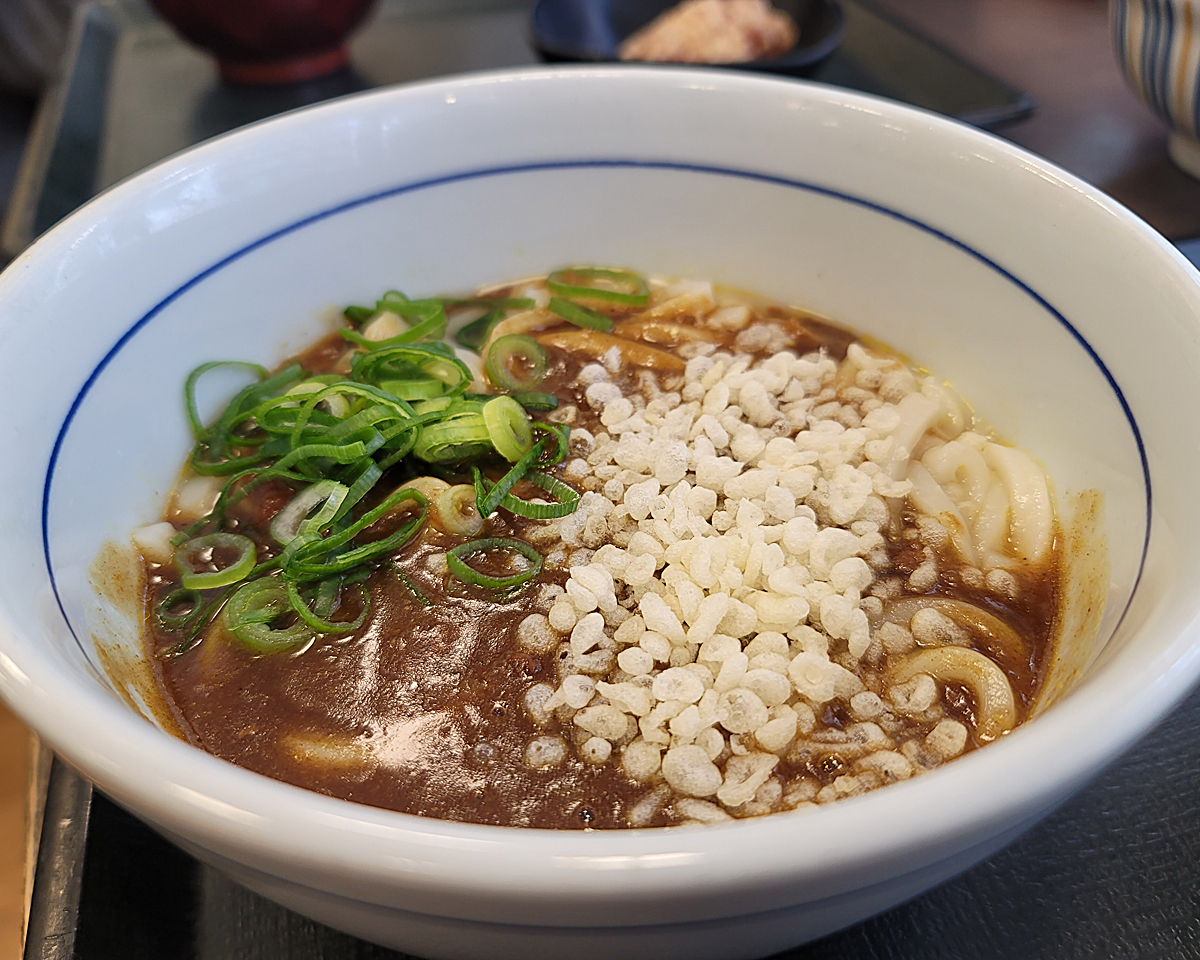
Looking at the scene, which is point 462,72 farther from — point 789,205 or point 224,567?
point 224,567

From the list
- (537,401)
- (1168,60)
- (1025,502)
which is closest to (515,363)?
(537,401)

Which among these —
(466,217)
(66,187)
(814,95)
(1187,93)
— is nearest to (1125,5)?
(1187,93)

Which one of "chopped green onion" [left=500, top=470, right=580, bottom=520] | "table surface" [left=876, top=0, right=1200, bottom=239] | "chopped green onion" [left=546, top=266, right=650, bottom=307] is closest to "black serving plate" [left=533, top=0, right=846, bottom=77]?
"table surface" [left=876, top=0, right=1200, bottom=239]

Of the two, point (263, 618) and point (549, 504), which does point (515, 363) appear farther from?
point (263, 618)

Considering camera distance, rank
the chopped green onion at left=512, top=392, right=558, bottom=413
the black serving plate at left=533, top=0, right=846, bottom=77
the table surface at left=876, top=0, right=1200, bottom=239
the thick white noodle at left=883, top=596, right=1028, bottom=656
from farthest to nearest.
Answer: the black serving plate at left=533, top=0, right=846, bottom=77 < the table surface at left=876, top=0, right=1200, bottom=239 < the chopped green onion at left=512, top=392, right=558, bottom=413 < the thick white noodle at left=883, top=596, right=1028, bottom=656

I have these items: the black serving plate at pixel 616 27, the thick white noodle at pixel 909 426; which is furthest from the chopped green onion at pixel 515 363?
the black serving plate at pixel 616 27

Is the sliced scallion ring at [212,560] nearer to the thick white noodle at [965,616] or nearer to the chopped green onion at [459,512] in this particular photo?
the chopped green onion at [459,512]

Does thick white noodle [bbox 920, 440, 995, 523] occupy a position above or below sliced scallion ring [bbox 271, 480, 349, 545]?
above

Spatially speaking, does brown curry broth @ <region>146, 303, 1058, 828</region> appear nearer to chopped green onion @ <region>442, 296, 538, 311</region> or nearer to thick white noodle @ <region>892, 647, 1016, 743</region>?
thick white noodle @ <region>892, 647, 1016, 743</region>
